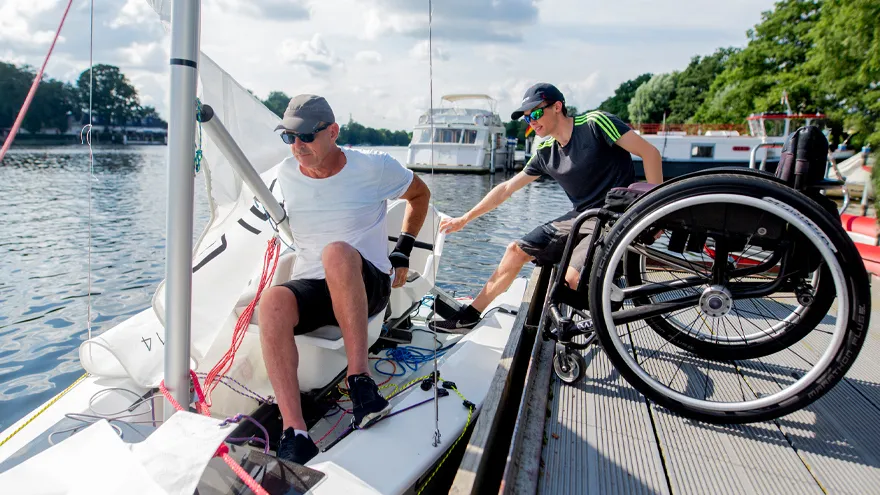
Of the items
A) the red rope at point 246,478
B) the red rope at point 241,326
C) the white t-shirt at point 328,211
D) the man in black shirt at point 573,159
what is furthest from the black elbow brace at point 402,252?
the red rope at point 246,478

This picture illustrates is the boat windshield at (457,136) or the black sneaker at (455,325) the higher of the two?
the boat windshield at (457,136)

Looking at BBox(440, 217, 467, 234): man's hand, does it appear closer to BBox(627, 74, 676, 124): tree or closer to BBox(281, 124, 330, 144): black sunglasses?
BBox(281, 124, 330, 144): black sunglasses

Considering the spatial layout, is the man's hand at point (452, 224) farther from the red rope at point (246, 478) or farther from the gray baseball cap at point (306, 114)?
the red rope at point (246, 478)

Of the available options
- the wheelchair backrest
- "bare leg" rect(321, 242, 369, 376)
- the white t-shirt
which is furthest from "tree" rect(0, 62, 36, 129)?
the wheelchair backrest

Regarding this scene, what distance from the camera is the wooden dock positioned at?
197 cm

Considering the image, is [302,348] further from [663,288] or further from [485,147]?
[485,147]

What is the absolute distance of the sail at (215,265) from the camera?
278 centimetres

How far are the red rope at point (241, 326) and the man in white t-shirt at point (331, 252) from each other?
15cm

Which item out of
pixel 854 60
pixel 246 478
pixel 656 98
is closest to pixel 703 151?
pixel 854 60

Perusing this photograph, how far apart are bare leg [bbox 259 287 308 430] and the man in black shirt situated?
1.54m

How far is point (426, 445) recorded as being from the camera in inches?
91.6

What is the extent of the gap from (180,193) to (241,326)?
1.04m

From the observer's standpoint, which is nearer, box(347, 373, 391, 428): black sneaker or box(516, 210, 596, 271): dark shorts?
box(347, 373, 391, 428): black sneaker

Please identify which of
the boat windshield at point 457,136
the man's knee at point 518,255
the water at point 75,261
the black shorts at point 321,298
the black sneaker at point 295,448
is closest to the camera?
the black sneaker at point 295,448
